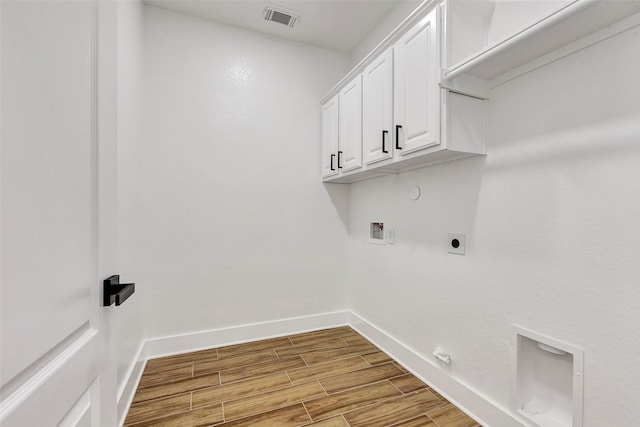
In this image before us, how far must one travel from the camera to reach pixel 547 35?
114cm

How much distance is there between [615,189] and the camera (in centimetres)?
109

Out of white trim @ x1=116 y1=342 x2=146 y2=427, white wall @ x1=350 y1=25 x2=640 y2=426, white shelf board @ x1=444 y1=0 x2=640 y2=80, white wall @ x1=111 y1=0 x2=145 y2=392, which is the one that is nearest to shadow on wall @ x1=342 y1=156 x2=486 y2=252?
white wall @ x1=350 y1=25 x2=640 y2=426

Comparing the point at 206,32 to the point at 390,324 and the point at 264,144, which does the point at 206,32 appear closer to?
the point at 264,144

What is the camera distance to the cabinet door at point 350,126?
2250 millimetres

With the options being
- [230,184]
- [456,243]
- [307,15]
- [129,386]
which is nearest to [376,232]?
[456,243]

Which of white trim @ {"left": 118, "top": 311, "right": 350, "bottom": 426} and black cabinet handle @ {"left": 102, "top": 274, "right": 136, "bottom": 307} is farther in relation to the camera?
white trim @ {"left": 118, "top": 311, "right": 350, "bottom": 426}

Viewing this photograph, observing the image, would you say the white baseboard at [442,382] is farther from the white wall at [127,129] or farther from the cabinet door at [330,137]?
the white wall at [127,129]

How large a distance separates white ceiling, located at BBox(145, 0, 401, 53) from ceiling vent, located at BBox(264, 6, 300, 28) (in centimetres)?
4

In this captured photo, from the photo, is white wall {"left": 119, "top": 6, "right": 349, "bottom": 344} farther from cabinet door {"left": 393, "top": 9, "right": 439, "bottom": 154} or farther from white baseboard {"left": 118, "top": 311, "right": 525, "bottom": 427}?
cabinet door {"left": 393, "top": 9, "right": 439, "bottom": 154}

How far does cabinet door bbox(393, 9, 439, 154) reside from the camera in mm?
1528

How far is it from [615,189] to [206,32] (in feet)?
9.68

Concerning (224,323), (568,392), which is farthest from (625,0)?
(224,323)

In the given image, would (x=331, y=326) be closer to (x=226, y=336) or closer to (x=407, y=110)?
(x=226, y=336)

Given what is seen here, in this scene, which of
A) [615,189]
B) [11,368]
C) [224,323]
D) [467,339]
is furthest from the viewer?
[224,323]
